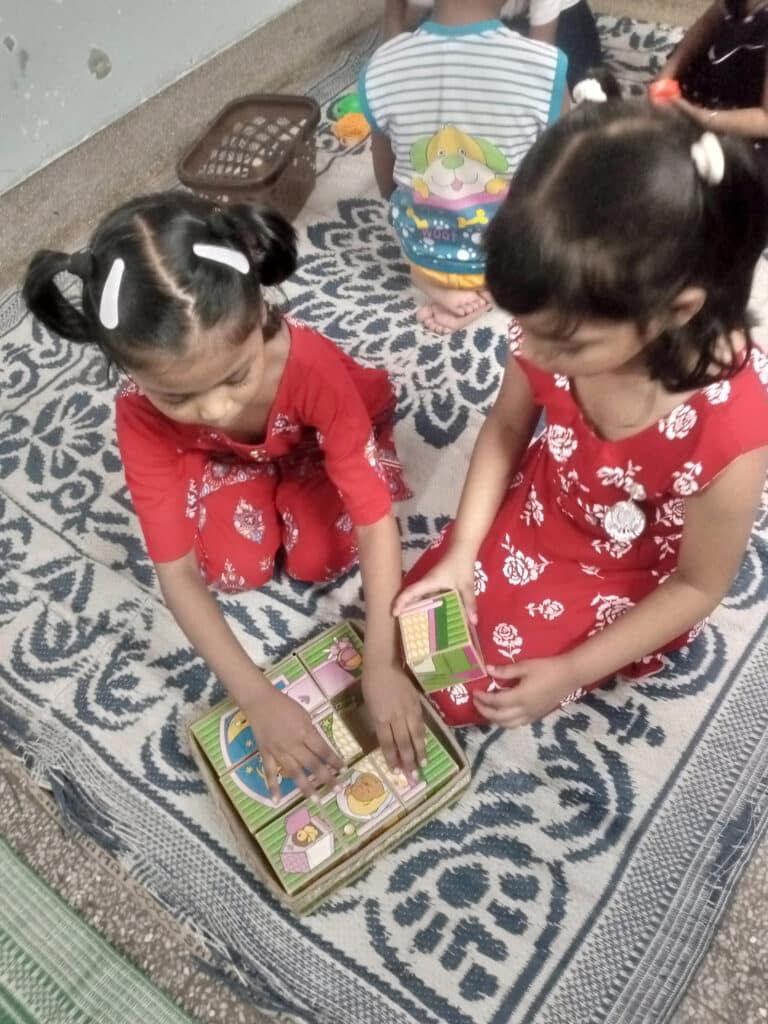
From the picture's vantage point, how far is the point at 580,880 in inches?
33.4

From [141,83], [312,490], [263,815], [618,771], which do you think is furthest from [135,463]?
[141,83]

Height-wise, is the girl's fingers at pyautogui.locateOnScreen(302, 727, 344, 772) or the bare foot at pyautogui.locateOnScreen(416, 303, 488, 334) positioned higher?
the girl's fingers at pyautogui.locateOnScreen(302, 727, 344, 772)

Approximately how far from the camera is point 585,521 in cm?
88

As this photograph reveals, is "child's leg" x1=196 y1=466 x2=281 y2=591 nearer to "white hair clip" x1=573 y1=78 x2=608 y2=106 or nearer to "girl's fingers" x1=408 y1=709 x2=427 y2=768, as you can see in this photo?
"girl's fingers" x1=408 y1=709 x2=427 y2=768

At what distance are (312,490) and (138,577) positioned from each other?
0.88ft

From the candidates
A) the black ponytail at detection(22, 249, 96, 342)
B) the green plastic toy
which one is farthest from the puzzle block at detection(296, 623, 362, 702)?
the green plastic toy

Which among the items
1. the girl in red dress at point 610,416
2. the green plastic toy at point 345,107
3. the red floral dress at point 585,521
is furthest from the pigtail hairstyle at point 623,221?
the green plastic toy at point 345,107

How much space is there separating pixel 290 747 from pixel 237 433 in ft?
1.12

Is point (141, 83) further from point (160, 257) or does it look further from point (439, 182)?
point (160, 257)

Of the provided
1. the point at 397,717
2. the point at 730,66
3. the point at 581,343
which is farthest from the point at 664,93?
the point at 730,66

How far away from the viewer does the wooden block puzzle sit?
82 cm

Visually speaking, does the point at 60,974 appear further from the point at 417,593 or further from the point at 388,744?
the point at 417,593

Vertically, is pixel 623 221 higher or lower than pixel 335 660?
higher

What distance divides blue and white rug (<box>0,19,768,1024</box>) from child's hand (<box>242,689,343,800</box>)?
13cm
